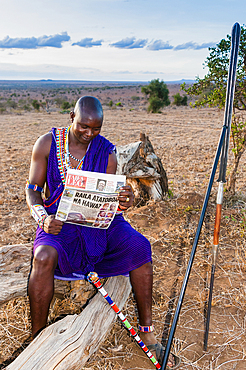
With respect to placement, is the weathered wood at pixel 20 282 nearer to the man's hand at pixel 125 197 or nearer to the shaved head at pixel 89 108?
the man's hand at pixel 125 197

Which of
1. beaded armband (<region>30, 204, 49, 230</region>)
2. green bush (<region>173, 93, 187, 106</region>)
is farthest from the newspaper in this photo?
green bush (<region>173, 93, 187, 106</region>)

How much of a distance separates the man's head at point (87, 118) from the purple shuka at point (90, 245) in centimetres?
22

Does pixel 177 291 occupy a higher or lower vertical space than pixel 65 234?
lower

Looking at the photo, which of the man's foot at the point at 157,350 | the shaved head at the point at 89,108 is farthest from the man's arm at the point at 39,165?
the man's foot at the point at 157,350

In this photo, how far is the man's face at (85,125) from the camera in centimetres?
216

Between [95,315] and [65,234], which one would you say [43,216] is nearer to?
[65,234]


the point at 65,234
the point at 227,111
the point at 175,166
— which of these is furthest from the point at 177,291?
the point at 175,166

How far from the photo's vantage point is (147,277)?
2082 mm

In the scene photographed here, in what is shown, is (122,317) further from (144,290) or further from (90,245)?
(90,245)

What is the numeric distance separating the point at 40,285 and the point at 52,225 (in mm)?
382

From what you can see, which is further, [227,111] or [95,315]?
[227,111]

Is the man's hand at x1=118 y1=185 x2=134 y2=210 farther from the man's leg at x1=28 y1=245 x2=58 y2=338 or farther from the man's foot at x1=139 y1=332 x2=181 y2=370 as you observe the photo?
the man's foot at x1=139 y1=332 x2=181 y2=370

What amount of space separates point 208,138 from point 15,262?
8.38 m

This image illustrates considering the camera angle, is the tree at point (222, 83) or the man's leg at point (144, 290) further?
the tree at point (222, 83)
